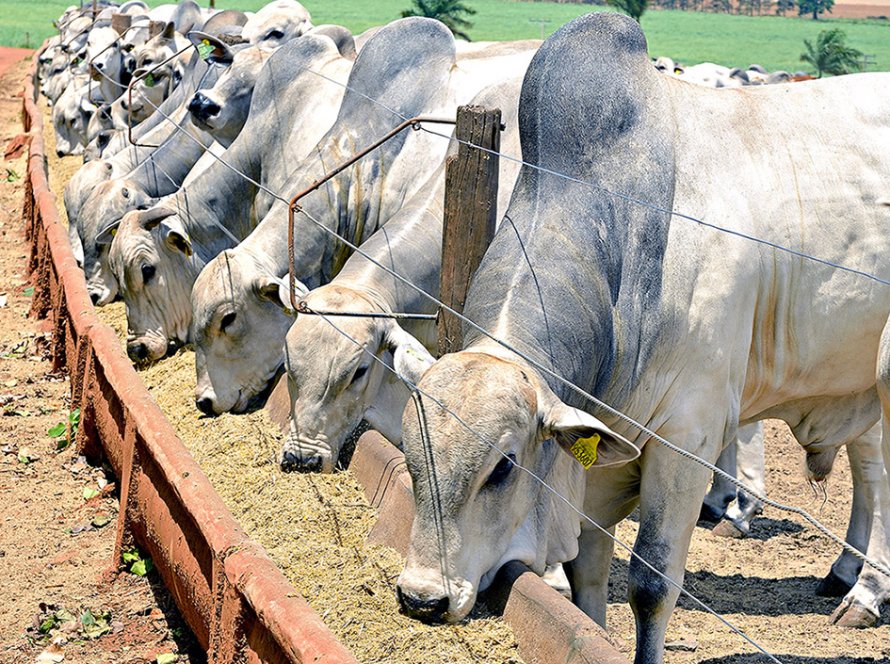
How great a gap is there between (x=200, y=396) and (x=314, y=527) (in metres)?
1.97

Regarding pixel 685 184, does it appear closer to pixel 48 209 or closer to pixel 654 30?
pixel 48 209

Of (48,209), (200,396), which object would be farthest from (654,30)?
(200,396)

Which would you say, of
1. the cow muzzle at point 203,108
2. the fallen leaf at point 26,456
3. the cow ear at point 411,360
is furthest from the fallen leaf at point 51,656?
the cow muzzle at point 203,108

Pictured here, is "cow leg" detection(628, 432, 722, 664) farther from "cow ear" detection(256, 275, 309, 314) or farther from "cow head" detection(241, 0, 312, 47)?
"cow head" detection(241, 0, 312, 47)

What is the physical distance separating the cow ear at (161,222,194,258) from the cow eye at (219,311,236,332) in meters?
1.50

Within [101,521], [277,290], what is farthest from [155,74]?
[101,521]

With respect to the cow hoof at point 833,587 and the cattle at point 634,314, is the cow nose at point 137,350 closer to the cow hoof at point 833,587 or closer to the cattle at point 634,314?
the cattle at point 634,314


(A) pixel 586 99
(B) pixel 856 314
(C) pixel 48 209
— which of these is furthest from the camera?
(C) pixel 48 209

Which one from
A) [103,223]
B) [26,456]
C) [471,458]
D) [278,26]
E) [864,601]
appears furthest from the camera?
[278,26]

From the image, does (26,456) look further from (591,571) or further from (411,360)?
(591,571)

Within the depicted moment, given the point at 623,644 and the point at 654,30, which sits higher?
the point at 623,644

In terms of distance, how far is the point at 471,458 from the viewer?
4.04m

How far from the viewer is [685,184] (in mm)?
5004

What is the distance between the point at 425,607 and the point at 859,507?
3.22m
